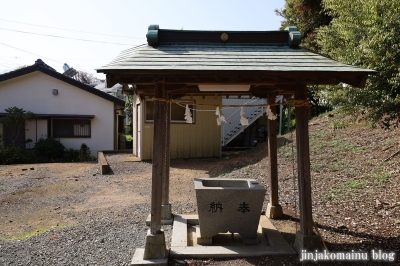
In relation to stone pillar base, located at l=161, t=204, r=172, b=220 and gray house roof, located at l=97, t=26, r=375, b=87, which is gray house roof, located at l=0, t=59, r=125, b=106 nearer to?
stone pillar base, located at l=161, t=204, r=172, b=220

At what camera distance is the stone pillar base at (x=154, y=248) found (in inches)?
163

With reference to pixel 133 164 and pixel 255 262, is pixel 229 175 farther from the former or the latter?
pixel 255 262

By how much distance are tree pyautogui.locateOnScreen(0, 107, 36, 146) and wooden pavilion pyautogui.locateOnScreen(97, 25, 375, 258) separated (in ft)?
41.2

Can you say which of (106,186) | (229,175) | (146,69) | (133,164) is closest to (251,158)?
(229,175)

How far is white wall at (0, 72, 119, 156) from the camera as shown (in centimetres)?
1615

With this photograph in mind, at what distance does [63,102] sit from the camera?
16719 millimetres

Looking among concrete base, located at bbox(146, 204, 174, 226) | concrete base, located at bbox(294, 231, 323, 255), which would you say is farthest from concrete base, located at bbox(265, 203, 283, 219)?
concrete base, located at bbox(146, 204, 174, 226)

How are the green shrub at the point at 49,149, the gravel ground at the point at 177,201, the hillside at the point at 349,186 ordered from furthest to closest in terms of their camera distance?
the green shrub at the point at 49,149, the hillside at the point at 349,186, the gravel ground at the point at 177,201

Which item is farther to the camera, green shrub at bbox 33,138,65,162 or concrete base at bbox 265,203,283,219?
green shrub at bbox 33,138,65,162

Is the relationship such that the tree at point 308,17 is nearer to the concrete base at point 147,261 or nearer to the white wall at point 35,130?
the concrete base at point 147,261

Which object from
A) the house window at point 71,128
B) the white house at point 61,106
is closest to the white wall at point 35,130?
the white house at point 61,106

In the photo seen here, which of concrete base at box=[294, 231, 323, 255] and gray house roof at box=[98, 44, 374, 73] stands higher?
gray house roof at box=[98, 44, 374, 73]

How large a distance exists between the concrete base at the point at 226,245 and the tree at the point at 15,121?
503 inches

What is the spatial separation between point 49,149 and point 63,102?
9.65ft
